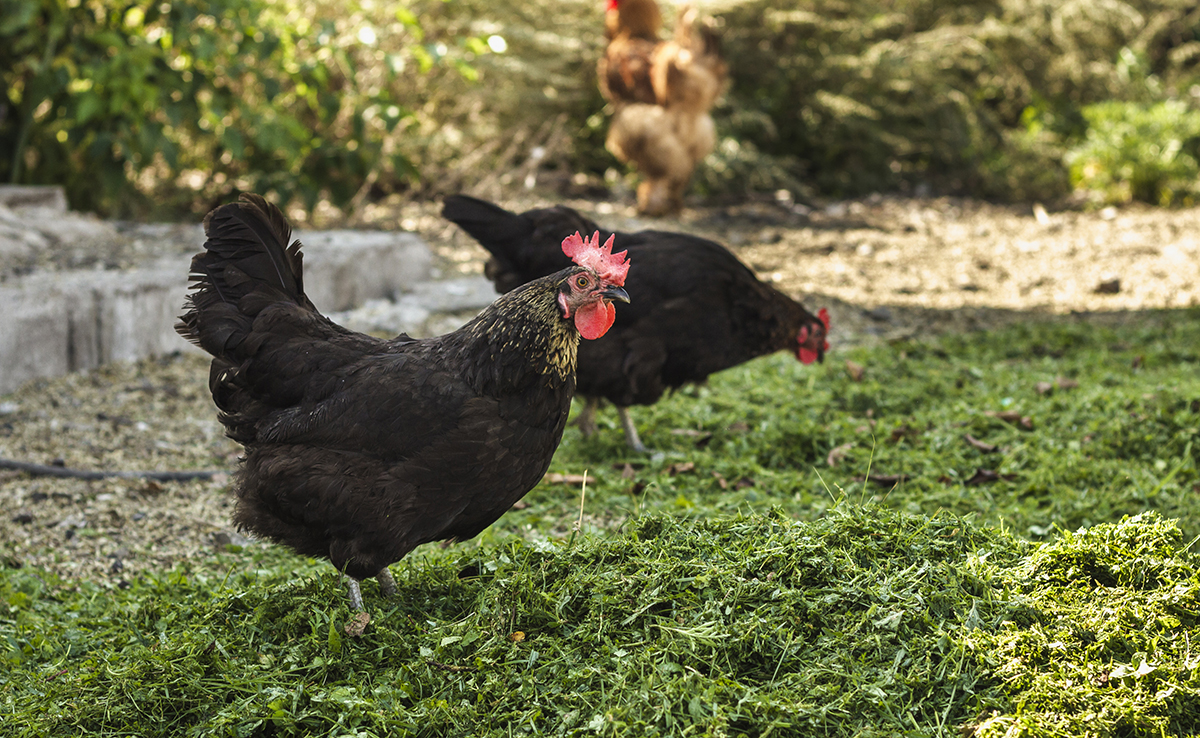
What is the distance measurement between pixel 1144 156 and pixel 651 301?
8063mm

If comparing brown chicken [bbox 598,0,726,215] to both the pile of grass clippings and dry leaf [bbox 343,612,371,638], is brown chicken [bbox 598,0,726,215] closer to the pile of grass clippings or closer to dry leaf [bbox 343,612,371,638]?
the pile of grass clippings

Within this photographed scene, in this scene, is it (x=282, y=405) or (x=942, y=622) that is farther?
(x=282, y=405)

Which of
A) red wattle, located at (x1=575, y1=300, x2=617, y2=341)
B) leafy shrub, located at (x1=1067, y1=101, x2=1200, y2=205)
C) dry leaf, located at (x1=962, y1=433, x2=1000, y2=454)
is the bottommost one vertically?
dry leaf, located at (x1=962, y1=433, x2=1000, y2=454)

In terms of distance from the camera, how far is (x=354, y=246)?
6457 millimetres

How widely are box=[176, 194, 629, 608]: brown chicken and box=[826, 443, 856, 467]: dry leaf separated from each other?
177 centimetres

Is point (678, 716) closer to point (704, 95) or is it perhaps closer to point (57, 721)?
point (57, 721)

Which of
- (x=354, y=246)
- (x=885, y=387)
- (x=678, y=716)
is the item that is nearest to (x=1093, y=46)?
(x=885, y=387)

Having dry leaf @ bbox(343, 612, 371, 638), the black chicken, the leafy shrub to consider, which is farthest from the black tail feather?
the leafy shrub

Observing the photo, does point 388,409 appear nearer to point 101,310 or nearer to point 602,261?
point 602,261

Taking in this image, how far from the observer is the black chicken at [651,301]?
416cm

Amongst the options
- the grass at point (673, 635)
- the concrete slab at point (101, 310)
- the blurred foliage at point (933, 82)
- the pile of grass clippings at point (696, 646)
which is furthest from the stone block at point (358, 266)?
the blurred foliage at point (933, 82)

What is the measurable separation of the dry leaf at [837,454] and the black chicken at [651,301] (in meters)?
0.62

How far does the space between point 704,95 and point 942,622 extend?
6926mm

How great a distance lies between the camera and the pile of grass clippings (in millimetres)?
2152
